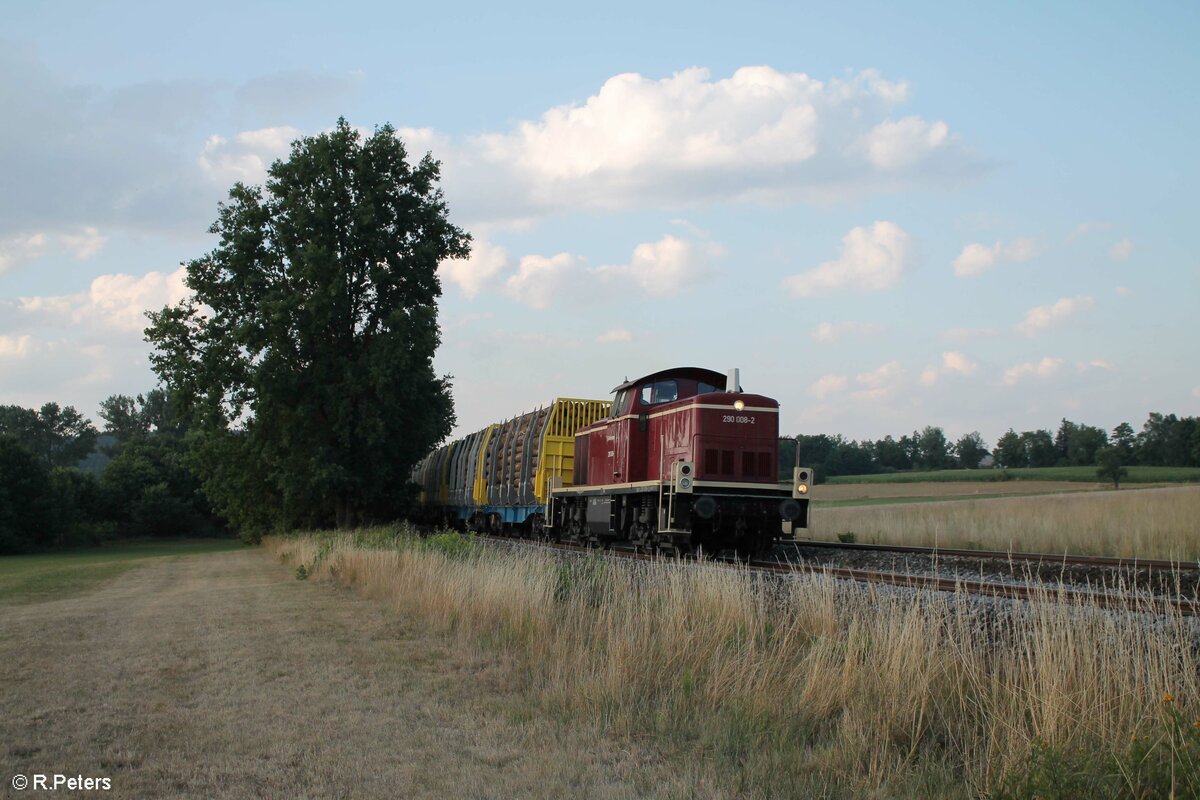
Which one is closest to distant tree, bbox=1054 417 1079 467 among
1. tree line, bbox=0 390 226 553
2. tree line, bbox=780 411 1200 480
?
tree line, bbox=780 411 1200 480

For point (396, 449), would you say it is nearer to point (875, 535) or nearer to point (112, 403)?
point (875, 535)

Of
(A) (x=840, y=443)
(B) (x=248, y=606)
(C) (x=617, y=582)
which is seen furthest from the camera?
(A) (x=840, y=443)

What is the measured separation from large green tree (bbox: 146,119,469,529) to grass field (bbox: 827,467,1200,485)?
6279 cm

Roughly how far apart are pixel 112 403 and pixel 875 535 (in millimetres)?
126830

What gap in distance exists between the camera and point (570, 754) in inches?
233

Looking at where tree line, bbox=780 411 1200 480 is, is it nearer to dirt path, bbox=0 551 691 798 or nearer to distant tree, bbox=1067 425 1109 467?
distant tree, bbox=1067 425 1109 467

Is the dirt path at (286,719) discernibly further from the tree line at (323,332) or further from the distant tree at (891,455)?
the distant tree at (891,455)

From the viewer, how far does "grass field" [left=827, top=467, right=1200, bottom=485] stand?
254ft

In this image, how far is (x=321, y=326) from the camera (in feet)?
107

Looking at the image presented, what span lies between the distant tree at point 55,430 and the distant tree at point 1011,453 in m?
112

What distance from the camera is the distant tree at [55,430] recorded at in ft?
383

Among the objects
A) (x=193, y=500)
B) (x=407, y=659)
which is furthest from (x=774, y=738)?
(x=193, y=500)

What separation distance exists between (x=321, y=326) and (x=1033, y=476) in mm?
74668

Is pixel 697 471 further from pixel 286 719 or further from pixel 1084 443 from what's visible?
pixel 1084 443
